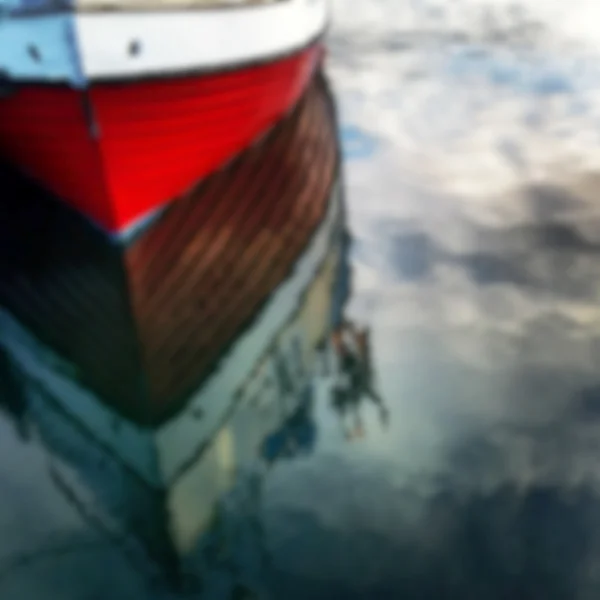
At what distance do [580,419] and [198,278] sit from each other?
2882 millimetres

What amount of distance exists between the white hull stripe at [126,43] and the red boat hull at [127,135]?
0.36 feet

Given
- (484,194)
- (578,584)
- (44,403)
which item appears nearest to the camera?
(578,584)

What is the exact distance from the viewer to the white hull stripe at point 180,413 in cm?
407

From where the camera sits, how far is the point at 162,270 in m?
5.77

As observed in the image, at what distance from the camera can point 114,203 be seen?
584 cm

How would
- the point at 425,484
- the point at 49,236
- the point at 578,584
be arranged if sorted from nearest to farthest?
the point at 578,584 < the point at 425,484 < the point at 49,236

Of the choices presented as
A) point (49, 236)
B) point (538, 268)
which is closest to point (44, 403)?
point (49, 236)

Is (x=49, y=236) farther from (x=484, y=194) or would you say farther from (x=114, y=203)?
(x=484, y=194)

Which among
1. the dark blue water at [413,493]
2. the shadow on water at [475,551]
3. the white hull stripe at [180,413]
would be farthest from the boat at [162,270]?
the shadow on water at [475,551]

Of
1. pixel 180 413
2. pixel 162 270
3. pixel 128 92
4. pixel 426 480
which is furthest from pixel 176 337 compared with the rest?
pixel 426 480

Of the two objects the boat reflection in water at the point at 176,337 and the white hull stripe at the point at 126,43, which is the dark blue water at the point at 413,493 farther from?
the white hull stripe at the point at 126,43

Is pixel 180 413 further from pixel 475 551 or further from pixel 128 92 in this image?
pixel 128 92

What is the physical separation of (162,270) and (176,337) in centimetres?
92

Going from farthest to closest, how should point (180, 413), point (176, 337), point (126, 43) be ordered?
point (126, 43), point (176, 337), point (180, 413)
